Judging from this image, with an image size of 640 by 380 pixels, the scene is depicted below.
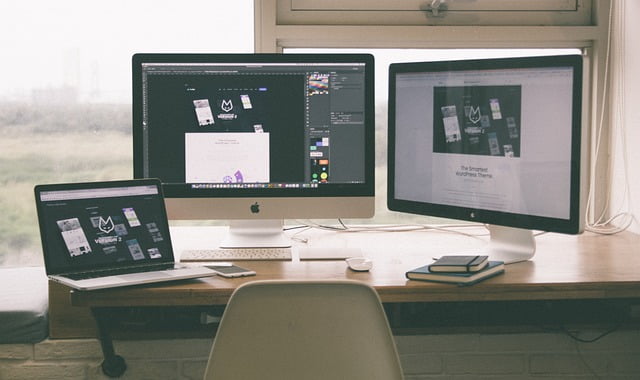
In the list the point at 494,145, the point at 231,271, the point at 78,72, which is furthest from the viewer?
the point at 78,72

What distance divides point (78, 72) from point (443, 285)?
4.49ft

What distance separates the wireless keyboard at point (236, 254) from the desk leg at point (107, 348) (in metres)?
0.25

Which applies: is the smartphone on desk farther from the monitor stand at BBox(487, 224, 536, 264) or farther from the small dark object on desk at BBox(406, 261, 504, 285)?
the monitor stand at BBox(487, 224, 536, 264)

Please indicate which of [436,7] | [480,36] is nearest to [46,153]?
[436,7]

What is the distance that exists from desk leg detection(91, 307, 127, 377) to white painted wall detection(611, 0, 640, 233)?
60.5 inches

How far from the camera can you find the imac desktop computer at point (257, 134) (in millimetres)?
2029

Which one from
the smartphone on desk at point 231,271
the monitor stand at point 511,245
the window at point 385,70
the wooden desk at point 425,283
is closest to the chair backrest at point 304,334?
the wooden desk at point 425,283

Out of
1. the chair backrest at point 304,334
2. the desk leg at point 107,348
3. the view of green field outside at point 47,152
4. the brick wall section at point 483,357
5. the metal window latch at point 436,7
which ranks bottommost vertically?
the brick wall section at point 483,357

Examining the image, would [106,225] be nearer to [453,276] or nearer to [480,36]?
[453,276]

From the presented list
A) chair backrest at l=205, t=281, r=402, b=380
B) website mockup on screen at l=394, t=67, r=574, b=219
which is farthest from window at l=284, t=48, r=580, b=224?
chair backrest at l=205, t=281, r=402, b=380

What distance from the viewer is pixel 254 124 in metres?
2.04

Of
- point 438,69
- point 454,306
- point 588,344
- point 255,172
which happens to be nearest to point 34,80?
point 255,172

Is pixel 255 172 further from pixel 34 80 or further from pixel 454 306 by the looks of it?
pixel 34 80

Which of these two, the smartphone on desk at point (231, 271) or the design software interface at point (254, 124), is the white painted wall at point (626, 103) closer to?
the design software interface at point (254, 124)
